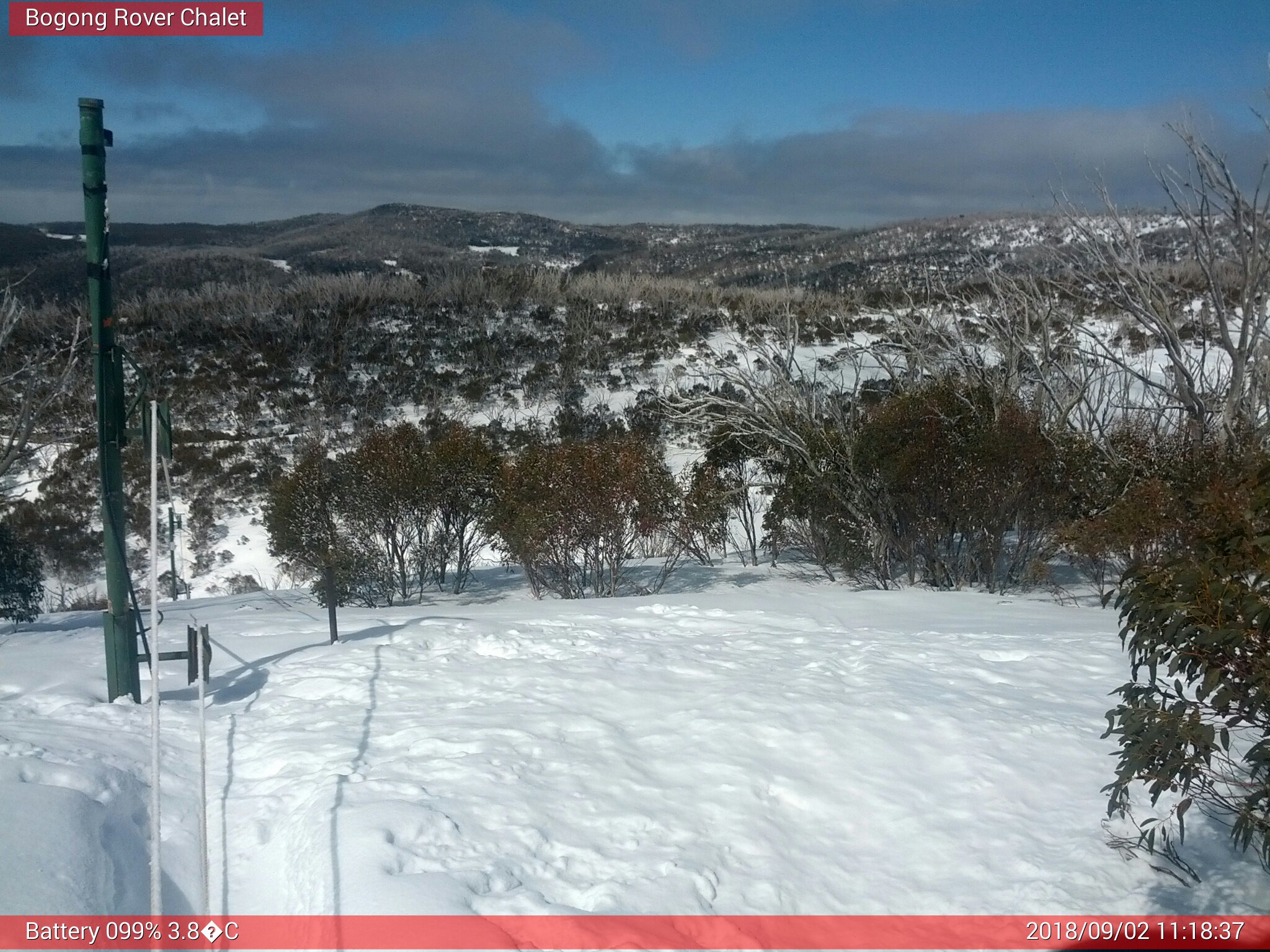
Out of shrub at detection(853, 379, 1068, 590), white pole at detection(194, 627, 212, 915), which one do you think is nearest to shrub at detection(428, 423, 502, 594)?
shrub at detection(853, 379, 1068, 590)

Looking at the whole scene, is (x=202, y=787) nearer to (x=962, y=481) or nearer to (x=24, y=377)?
(x=962, y=481)

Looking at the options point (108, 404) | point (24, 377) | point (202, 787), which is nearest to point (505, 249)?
point (24, 377)

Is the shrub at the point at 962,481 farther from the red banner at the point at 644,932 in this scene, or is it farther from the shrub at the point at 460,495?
the red banner at the point at 644,932

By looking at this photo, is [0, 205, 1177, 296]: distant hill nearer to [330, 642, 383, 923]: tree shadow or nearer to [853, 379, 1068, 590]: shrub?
[853, 379, 1068, 590]: shrub

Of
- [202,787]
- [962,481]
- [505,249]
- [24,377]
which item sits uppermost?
[505,249]

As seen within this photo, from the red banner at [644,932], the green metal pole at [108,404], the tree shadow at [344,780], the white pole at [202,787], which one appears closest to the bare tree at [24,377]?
the green metal pole at [108,404]
